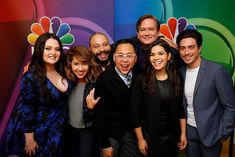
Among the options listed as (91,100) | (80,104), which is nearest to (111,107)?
(91,100)

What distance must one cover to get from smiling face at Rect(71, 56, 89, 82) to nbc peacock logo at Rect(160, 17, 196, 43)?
1181 mm

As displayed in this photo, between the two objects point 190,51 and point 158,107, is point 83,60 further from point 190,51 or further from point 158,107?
point 190,51

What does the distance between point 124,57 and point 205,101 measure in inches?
27.2

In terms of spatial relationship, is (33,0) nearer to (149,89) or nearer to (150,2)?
(150,2)

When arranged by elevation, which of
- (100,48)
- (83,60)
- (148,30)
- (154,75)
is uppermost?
(148,30)

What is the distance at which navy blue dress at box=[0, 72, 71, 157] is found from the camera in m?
2.02

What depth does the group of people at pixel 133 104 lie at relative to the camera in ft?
6.56

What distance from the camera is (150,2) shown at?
293cm

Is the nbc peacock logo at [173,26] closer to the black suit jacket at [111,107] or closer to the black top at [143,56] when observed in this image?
the black top at [143,56]

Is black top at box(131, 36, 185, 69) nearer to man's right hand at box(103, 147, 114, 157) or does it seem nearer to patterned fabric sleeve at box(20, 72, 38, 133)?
man's right hand at box(103, 147, 114, 157)

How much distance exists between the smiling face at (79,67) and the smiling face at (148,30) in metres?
0.58

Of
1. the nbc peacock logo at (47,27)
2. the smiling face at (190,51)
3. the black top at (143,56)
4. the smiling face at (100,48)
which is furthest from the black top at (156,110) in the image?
the nbc peacock logo at (47,27)

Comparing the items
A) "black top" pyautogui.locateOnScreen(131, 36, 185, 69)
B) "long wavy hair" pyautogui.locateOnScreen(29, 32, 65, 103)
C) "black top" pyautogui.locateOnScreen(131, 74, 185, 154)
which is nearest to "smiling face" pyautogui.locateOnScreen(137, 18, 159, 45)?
"black top" pyautogui.locateOnScreen(131, 36, 185, 69)

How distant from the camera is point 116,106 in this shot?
207cm
